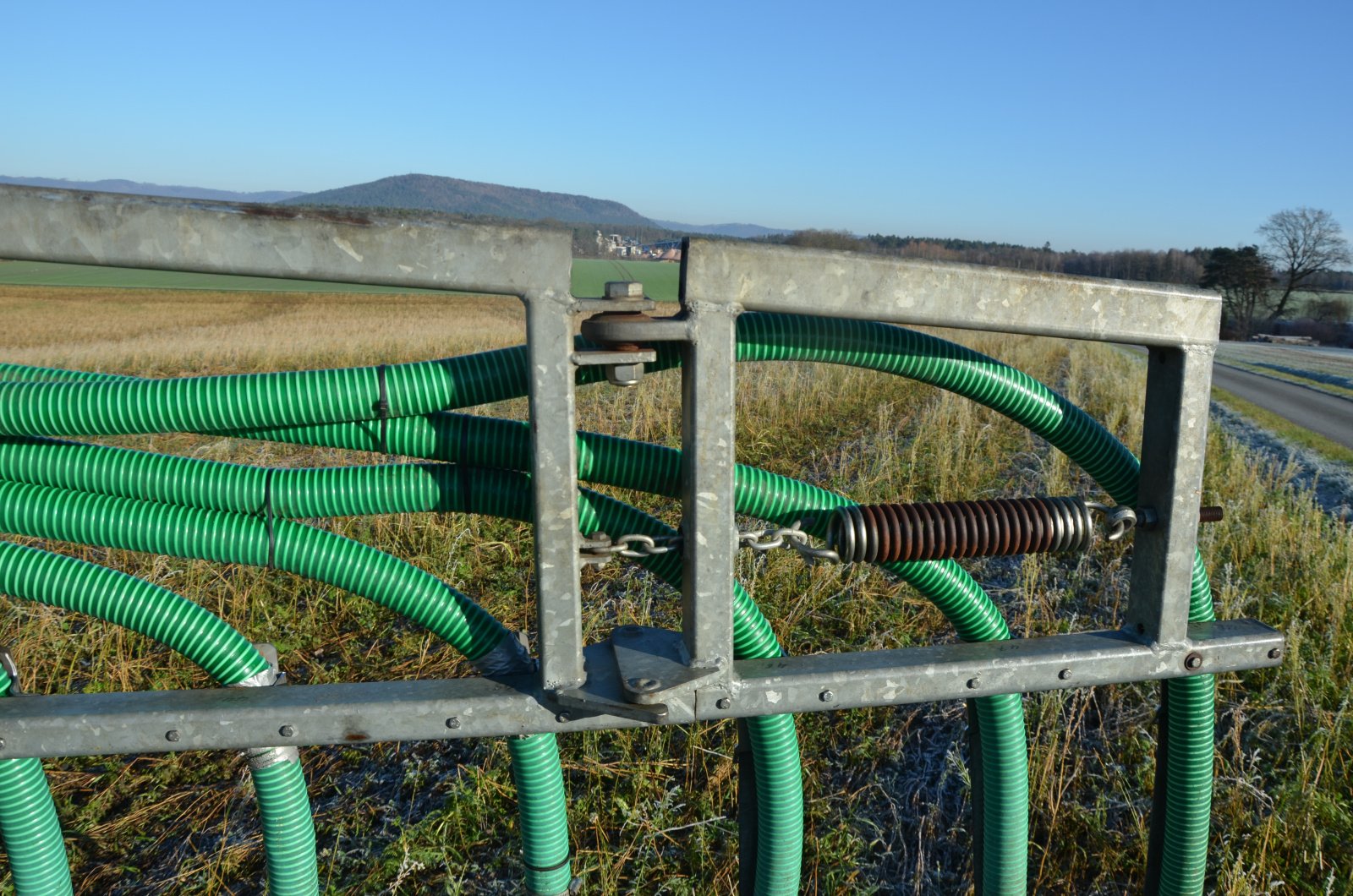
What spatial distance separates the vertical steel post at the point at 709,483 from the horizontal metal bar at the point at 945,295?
0.05 meters

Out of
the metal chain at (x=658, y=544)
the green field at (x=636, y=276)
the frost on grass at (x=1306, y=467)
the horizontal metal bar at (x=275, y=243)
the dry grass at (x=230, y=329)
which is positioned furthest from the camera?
the green field at (x=636, y=276)

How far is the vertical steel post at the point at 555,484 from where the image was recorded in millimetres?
1022

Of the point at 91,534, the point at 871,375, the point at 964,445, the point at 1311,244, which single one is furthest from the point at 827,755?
the point at 1311,244

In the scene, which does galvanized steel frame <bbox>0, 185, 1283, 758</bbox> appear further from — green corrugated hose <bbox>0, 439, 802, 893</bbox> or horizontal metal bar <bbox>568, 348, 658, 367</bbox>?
green corrugated hose <bbox>0, 439, 802, 893</bbox>

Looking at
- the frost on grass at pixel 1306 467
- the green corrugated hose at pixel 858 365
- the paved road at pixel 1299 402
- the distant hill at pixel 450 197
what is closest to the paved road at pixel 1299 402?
the paved road at pixel 1299 402

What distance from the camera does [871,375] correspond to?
9852 mm

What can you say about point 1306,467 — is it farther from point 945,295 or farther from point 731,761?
Answer: point 945,295

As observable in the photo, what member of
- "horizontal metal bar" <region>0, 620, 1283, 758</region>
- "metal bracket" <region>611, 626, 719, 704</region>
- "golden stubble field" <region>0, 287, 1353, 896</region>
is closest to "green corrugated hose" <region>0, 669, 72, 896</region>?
"horizontal metal bar" <region>0, 620, 1283, 758</region>

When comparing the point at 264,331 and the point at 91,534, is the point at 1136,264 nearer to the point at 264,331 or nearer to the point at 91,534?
the point at 264,331

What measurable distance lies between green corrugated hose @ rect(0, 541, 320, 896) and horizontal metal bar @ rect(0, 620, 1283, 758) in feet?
0.56

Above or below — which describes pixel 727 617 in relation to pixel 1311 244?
below

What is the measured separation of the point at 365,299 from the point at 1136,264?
5669 centimetres

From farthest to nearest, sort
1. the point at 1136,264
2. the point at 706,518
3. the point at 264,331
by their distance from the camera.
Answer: the point at 1136,264 → the point at 264,331 → the point at 706,518

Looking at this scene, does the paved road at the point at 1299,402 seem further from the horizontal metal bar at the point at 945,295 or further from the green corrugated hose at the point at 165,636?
the green corrugated hose at the point at 165,636
